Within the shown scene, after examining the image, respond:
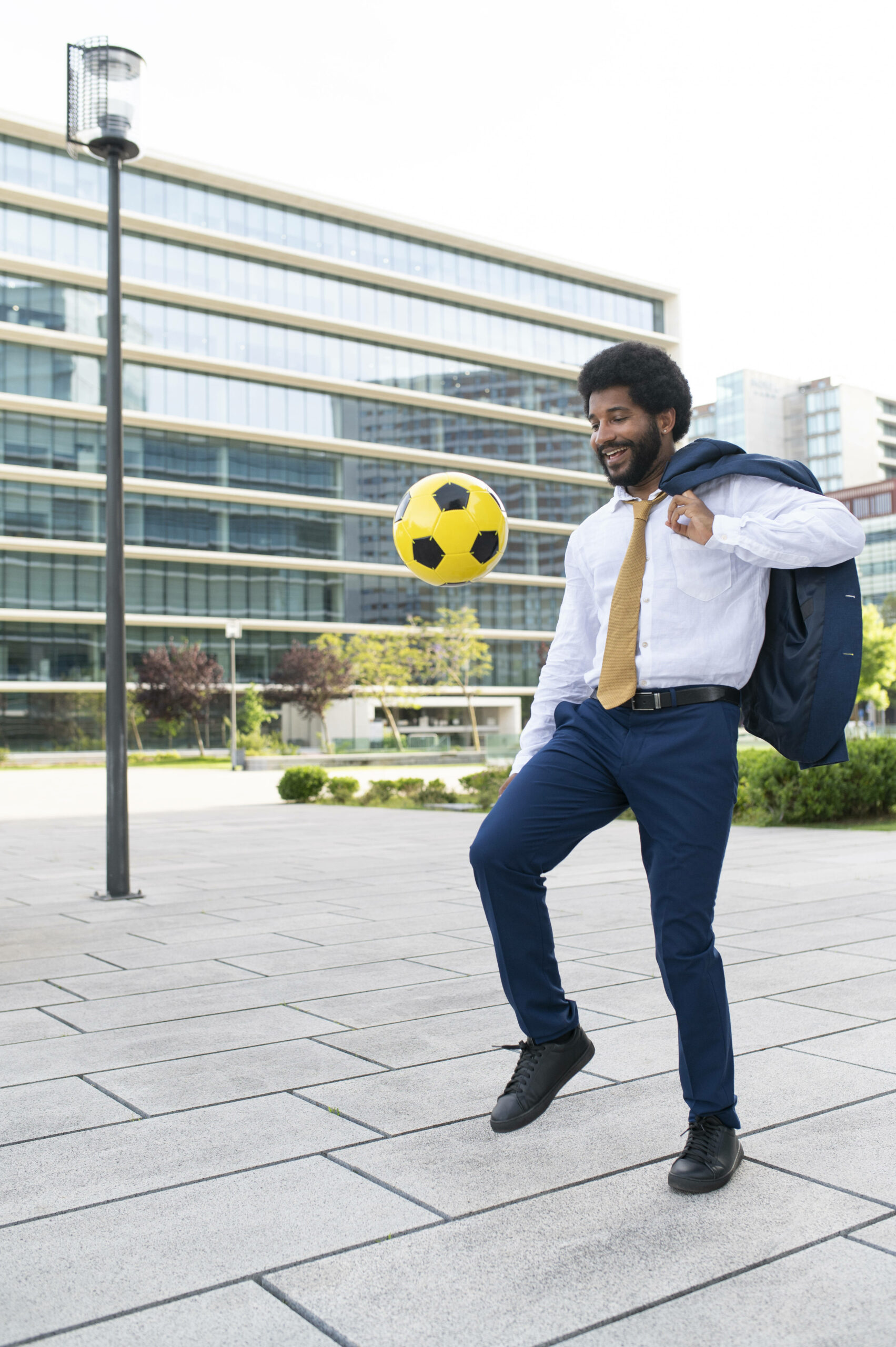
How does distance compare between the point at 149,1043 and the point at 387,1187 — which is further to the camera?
the point at 149,1043

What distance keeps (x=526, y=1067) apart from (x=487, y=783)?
13.4 metres

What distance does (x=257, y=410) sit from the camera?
188 feet

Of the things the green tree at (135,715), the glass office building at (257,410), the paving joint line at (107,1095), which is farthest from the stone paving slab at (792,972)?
the glass office building at (257,410)

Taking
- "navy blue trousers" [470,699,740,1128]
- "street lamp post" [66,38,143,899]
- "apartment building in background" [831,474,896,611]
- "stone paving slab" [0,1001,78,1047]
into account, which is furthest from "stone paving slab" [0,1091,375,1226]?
"apartment building in background" [831,474,896,611]

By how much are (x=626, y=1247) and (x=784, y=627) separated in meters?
1.49

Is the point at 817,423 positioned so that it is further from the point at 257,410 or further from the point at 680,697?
the point at 680,697

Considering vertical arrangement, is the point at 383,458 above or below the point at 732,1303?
above

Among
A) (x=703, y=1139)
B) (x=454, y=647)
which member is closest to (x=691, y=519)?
(x=703, y=1139)

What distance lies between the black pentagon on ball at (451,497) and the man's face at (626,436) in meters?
1.89

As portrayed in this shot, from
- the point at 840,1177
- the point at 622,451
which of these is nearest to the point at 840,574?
the point at 622,451

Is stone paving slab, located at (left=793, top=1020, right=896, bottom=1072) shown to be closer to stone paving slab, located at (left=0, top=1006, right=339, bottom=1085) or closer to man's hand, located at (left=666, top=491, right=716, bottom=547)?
stone paving slab, located at (left=0, top=1006, right=339, bottom=1085)

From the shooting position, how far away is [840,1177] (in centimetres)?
280

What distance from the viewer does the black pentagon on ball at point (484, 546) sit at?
4.89 meters

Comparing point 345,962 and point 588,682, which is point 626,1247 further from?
point 345,962
